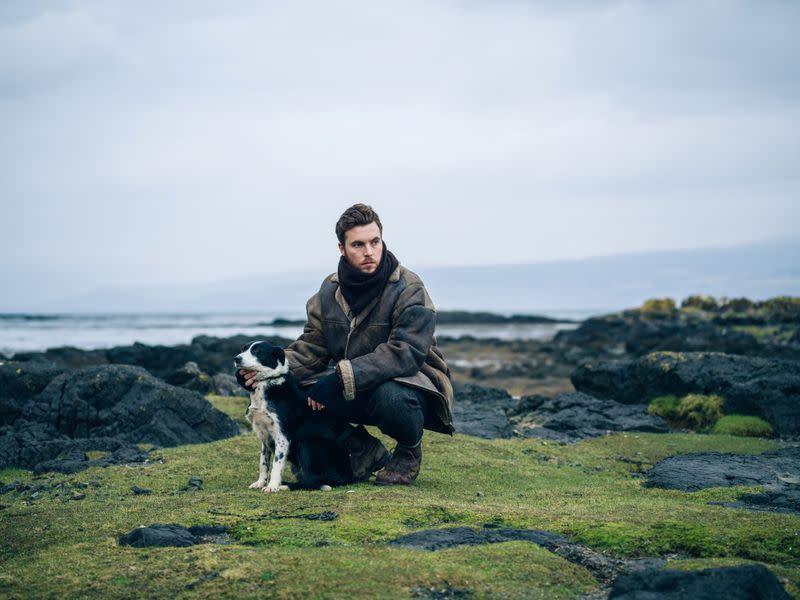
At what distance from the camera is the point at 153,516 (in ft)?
22.7

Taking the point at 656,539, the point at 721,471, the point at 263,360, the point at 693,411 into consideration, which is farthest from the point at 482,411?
the point at 656,539

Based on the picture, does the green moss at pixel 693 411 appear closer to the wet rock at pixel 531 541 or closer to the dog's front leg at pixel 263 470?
the dog's front leg at pixel 263 470

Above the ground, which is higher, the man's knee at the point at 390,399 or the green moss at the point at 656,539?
the man's knee at the point at 390,399

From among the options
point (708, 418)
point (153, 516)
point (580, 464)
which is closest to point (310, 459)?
point (153, 516)

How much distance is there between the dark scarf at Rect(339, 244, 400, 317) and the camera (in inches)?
331

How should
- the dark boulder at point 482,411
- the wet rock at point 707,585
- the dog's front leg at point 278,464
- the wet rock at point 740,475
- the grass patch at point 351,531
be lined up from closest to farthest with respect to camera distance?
the wet rock at point 707,585 < the grass patch at point 351,531 < the wet rock at point 740,475 < the dog's front leg at point 278,464 < the dark boulder at point 482,411

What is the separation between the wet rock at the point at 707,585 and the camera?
4461 millimetres

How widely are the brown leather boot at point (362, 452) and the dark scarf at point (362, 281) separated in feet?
4.46

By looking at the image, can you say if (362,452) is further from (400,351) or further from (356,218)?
(356,218)

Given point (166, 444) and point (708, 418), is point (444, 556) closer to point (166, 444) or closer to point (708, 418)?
point (166, 444)

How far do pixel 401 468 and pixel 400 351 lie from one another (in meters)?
1.39

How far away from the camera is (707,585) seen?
4531mm

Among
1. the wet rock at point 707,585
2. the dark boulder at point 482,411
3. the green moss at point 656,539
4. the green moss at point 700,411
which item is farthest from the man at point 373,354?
the green moss at point 700,411

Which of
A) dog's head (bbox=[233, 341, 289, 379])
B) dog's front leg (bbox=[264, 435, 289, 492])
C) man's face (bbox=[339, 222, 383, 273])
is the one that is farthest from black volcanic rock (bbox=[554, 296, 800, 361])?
dog's head (bbox=[233, 341, 289, 379])
